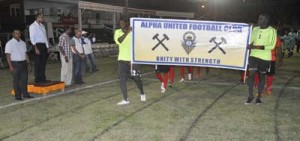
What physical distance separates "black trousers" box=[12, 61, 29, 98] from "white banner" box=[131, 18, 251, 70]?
278 cm

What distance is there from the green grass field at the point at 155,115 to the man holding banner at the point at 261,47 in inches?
32.9

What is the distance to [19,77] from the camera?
28.7 feet

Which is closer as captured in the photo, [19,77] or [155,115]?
[155,115]

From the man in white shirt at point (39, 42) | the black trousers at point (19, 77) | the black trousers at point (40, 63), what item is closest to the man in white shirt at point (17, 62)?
the black trousers at point (19, 77)

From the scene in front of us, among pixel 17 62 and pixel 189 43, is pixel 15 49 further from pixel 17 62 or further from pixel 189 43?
pixel 189 43

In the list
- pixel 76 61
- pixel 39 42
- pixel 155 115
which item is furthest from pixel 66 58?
pixel 155 115

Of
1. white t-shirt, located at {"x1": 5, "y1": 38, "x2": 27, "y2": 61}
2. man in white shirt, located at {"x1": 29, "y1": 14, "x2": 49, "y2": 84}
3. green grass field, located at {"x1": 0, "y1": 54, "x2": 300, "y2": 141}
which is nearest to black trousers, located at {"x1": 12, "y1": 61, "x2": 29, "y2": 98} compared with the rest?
white t-shirt, located at {"x1": 5, "y1": 38, "x2": 27, "y2": 61}

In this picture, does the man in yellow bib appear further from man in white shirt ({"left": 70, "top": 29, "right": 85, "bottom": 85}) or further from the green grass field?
man in white shirt ({"left": 70, "top": 29, "right": 85, "bottom": 85})

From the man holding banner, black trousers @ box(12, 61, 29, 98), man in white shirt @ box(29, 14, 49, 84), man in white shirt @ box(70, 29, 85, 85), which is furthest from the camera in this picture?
man in white shirt @ box(70, 29, 85, 85)

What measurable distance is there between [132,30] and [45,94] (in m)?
3.01

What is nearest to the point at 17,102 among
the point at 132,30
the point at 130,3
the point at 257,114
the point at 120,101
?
the point at 120,101

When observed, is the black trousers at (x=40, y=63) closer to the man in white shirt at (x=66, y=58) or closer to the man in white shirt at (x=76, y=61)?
the man in white shirt at (x=66, y=58)

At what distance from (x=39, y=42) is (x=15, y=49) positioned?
0.90 metres

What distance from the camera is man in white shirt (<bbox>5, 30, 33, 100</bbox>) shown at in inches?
331
